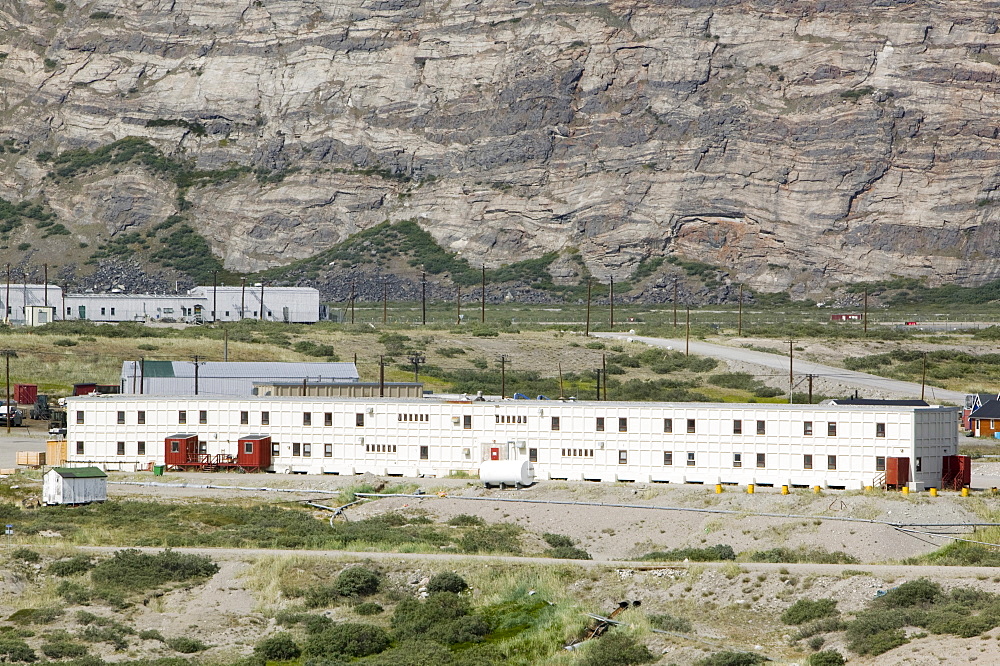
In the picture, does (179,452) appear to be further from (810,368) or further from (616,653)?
(810,368)

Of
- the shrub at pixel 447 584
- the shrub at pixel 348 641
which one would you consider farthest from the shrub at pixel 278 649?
the shrub at pixel 447 584

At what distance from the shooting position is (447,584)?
133 feet

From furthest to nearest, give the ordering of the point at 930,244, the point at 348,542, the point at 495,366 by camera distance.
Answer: the point at 930,244
the point at 495,366
the point at 348,542

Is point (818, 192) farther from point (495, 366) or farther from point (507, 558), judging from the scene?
point (507, 558)

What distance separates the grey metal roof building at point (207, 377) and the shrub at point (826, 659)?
49.2 meters

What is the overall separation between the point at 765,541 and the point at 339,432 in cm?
2529

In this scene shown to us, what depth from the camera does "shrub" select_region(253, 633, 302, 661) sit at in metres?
36.6

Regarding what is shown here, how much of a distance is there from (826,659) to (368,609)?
1283cm

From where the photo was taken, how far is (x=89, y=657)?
35.5m

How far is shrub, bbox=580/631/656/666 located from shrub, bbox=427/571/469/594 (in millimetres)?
5658

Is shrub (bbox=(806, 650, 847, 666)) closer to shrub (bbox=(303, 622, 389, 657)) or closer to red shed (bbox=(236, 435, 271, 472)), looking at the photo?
shrub (bbox=(303, 622, 389, 657))

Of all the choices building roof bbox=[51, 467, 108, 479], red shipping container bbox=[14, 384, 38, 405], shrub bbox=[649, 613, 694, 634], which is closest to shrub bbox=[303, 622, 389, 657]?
shrub bbox=[649, 613, 694, 634]

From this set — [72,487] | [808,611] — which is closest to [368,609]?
[808,611]

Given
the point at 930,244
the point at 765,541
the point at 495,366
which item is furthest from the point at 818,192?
the point at 765,541
